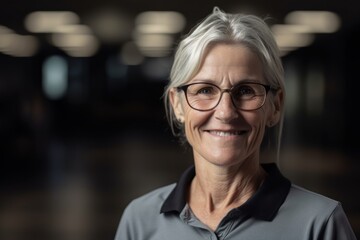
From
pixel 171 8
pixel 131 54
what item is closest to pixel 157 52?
pixel 131 54

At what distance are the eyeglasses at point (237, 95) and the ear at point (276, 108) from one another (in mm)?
64

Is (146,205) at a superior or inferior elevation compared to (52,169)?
superior

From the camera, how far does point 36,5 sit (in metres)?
4.57

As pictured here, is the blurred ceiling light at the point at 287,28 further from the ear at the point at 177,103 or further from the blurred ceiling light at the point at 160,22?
the ear at the point at 177,103

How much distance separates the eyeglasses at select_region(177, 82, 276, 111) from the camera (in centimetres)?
125

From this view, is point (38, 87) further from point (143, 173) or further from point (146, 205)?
point (146, 205)

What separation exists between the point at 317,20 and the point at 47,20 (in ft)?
6.92

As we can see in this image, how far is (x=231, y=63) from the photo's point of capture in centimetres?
125

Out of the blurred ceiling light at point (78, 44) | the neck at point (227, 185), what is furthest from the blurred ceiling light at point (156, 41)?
the neck at point (227, 185)

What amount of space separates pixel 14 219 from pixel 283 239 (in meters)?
3.92

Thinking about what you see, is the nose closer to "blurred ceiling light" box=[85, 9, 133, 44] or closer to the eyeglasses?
the eyeglasses

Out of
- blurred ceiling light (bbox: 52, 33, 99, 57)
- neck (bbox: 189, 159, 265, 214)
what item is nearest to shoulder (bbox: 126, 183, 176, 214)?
neck (bbox: 189, 159, 265, 214)

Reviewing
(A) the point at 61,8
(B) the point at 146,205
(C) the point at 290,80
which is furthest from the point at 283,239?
(A) the point at 61,8

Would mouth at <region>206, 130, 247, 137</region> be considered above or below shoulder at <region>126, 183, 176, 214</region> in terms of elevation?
above
